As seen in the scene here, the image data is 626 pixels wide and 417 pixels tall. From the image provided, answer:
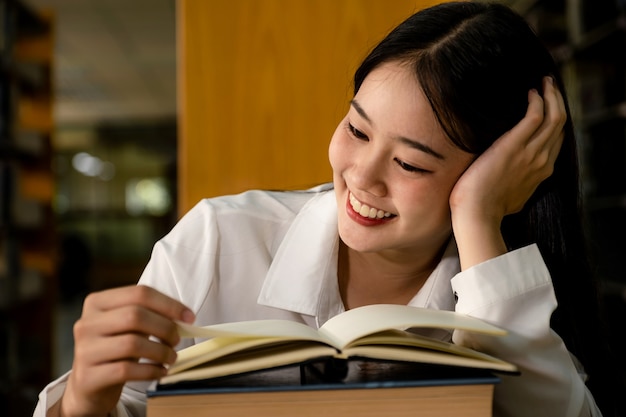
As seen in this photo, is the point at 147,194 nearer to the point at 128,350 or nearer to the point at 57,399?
the point at 57,399

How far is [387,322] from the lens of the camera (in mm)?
620

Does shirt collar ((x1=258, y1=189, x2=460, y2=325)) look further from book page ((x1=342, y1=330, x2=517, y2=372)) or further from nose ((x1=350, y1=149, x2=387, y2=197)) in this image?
book page ((x1=342, y1=330, x2=517, y2=372))

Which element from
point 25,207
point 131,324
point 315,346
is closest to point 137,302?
point 131,324

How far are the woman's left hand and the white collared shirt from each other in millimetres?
70

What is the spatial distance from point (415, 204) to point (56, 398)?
0.53m

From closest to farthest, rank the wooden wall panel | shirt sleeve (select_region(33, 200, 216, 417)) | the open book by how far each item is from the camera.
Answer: the open book, shirt sleeve (select_region(33, 200, 216, 417)), the wooden wall panel

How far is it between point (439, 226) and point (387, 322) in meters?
0.40

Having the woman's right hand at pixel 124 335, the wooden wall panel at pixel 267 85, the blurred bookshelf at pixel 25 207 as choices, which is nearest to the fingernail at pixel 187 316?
the woman's right hand at pixel 124 335

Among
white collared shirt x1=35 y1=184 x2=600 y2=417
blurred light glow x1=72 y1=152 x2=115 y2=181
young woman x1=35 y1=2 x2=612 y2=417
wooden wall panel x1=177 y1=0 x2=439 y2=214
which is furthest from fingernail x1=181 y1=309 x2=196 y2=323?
blurred light glow x1=72 y1=152 x2=115 y2=181

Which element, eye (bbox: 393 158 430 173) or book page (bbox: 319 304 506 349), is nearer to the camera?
book page (bbox: 319 304 506 349)

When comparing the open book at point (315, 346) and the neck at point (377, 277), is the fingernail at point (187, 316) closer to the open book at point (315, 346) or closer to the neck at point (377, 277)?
the open book at point (315, 346)

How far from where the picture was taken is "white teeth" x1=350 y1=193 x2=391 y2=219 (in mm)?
944

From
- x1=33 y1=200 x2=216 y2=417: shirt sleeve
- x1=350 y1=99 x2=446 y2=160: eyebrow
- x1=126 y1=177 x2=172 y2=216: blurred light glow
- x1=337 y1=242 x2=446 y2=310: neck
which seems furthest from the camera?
x1=126 y1=177 x2=172 y2=216: blurred light glow

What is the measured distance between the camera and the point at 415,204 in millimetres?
933
